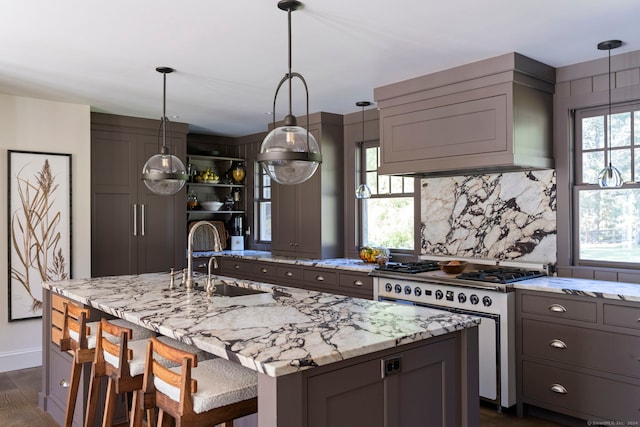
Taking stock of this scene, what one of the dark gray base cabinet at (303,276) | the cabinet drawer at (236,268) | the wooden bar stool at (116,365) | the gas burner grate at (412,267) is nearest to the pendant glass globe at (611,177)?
the gas burner grate at (412,267)

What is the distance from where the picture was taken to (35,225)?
15.6 ft

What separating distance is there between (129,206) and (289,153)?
3714 millimetres

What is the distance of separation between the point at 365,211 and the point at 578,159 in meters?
2.22

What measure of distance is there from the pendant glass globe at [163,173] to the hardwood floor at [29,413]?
5.58ft

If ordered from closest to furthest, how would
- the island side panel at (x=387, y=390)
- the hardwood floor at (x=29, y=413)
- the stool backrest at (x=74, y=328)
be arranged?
1. the island side panel at (x=387, y=390)
2. the stool backrest at (x=74, y=328)
3. the hardwood floor at (x=29, y=413)

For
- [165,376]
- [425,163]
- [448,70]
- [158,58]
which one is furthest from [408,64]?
[165,376]

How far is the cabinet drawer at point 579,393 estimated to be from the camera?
301 centimetres

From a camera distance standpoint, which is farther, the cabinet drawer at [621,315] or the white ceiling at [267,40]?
the cabinet drawer at [621,315]

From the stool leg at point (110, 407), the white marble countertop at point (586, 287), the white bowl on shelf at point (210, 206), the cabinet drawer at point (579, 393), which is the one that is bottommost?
the cabinet drawer at point (579, 393)

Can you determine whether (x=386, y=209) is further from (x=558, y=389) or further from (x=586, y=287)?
(x=558, y=389)

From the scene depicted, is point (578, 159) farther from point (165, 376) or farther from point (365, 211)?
point (165, 376)

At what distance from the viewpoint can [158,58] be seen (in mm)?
3537

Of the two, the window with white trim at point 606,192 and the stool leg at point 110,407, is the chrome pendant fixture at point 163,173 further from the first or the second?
the window with white trim at point 606,192

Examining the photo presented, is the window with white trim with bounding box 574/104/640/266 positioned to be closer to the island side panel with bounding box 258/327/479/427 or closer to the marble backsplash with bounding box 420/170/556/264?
the marble backsplash with bounding box 420/170/556/264
